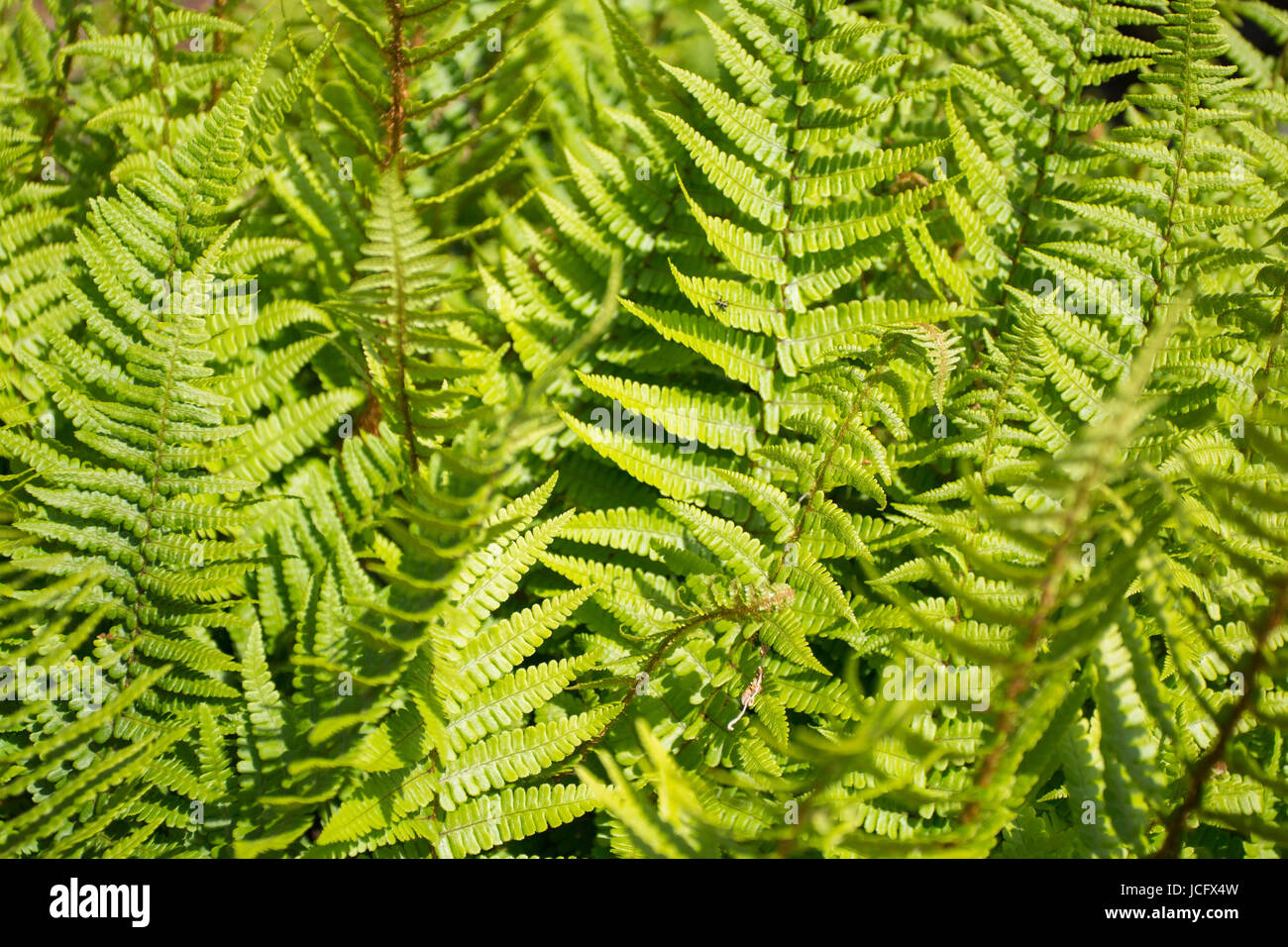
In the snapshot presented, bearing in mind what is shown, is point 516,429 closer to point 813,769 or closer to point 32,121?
point 813,769

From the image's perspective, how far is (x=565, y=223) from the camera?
5.90 ft

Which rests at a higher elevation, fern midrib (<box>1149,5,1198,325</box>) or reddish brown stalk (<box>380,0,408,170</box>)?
reddish brown stalk (<box>380,0,408,170</box>)

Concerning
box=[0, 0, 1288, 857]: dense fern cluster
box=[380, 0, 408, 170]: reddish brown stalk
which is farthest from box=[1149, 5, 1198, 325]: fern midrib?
box=[380, 0, 408, 170]: reddish brown stalk

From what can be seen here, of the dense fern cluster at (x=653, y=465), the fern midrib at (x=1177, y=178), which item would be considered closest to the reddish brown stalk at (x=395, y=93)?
the dense fern cluster at (x=653, y=465)

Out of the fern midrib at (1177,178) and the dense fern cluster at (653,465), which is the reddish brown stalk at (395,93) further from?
the fern midrib at (1177,178)

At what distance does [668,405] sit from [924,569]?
0.53 meters

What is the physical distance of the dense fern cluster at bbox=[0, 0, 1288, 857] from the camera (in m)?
1.21

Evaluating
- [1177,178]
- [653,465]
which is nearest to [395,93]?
[653,465]

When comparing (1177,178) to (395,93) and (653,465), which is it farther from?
(395,93)

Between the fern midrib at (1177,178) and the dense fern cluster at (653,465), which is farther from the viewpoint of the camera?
the fern midrib at (1177,178)

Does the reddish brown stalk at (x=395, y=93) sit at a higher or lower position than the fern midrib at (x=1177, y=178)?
higher

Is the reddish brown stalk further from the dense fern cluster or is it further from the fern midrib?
the fern midrib

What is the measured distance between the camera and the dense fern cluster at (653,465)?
1.21 meters

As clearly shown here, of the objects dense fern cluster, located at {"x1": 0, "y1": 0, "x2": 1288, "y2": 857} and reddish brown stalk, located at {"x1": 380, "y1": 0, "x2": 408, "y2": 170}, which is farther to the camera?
reddish brown stalk, located at {"x1": 380, "y1": 0, "x2": 408, "y2": 170}
